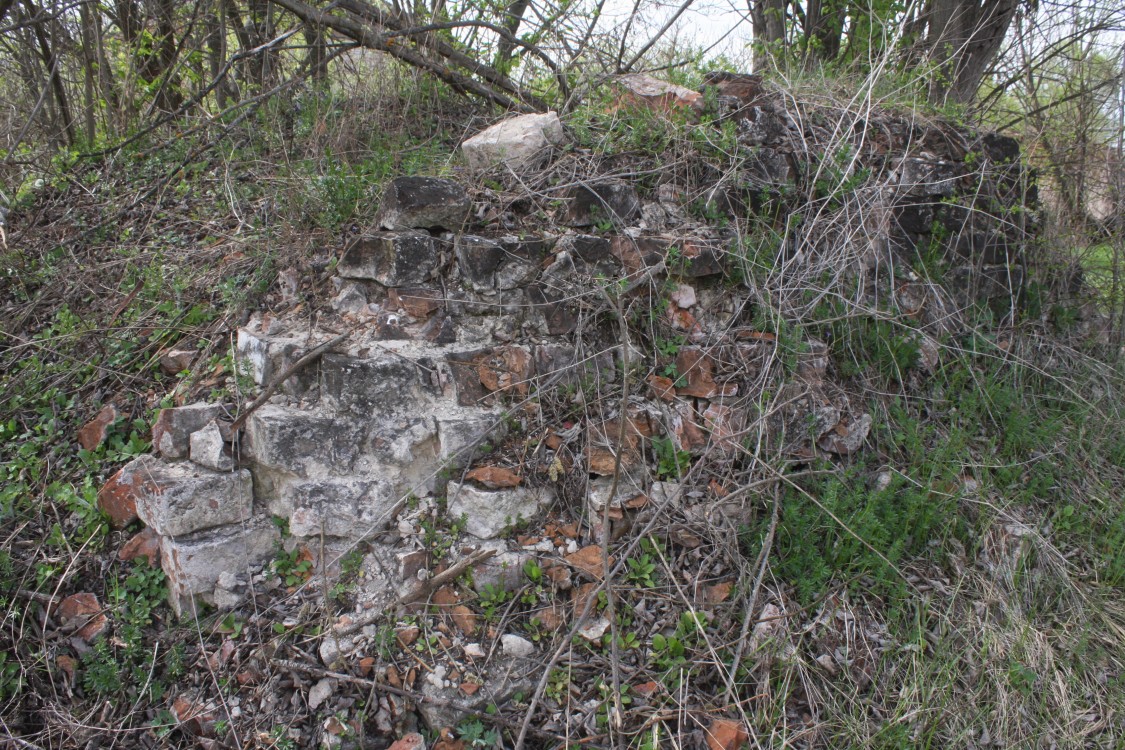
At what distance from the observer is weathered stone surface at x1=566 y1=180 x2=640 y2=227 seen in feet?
11.7

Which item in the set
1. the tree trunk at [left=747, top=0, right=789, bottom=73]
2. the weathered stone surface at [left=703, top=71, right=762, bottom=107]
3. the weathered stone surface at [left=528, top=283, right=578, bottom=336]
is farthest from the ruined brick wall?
the tree trunk at [left=747, top=0, right=789, bottom=73]

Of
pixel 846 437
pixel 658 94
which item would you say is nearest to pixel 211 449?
pixel 846 437

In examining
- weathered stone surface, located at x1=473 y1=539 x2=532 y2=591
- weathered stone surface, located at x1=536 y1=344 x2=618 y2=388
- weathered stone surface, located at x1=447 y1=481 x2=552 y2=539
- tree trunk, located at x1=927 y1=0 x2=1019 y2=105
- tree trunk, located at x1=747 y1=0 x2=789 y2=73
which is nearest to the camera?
weathered stone surface, located at x1=473 y1=539 x2=532 y2=591

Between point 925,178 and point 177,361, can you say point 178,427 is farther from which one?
point 925,178

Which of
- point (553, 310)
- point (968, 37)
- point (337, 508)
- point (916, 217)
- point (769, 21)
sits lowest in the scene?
point (337, 508)

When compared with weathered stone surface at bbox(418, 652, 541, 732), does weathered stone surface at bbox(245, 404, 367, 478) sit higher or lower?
higher

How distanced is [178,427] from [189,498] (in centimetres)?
32

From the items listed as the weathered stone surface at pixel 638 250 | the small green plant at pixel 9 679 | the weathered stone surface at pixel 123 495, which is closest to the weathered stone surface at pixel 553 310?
the weathered stone surface at pixel 638 250

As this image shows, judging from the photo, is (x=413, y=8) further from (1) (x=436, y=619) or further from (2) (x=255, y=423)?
(1) (x=436, y=619)

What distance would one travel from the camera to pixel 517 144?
380 cm

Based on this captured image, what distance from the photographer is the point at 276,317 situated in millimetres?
3291

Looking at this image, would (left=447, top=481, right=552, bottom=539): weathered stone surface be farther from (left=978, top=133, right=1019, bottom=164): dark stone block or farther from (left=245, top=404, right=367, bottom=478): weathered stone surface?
(left=978, top=133, right=1019, bottom=164): dark stone block

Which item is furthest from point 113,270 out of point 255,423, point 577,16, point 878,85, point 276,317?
point 878,85

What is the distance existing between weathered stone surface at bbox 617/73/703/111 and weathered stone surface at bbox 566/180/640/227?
770mm
